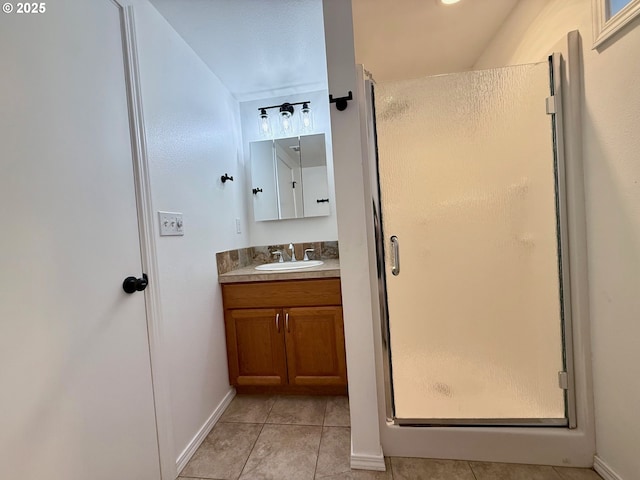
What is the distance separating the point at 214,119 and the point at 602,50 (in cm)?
199

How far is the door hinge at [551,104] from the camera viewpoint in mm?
1164

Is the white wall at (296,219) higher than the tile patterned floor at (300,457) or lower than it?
higher

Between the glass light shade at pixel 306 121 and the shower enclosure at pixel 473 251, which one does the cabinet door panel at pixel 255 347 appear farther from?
the glass light shade at pixel 306 121

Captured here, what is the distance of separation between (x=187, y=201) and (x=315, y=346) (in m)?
1.17

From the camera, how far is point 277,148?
2.25 metres

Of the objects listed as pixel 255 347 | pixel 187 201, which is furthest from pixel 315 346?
pixel 187 201

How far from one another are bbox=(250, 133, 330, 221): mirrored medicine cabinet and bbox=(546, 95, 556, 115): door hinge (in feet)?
4.64

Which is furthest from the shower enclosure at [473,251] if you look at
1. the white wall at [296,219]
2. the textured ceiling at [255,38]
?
the white wall at [296,219]

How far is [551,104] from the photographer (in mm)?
1169

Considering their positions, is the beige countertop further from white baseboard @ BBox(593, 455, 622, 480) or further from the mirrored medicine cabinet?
white baseboard @ BBox(593, 455, 622, 480)

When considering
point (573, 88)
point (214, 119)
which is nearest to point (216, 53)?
point (214, 119)

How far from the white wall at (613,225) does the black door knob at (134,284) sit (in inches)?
72.4

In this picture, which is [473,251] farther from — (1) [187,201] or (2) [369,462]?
(1) [187,201]

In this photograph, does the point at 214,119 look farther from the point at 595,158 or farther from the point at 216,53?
the point at 595,158
